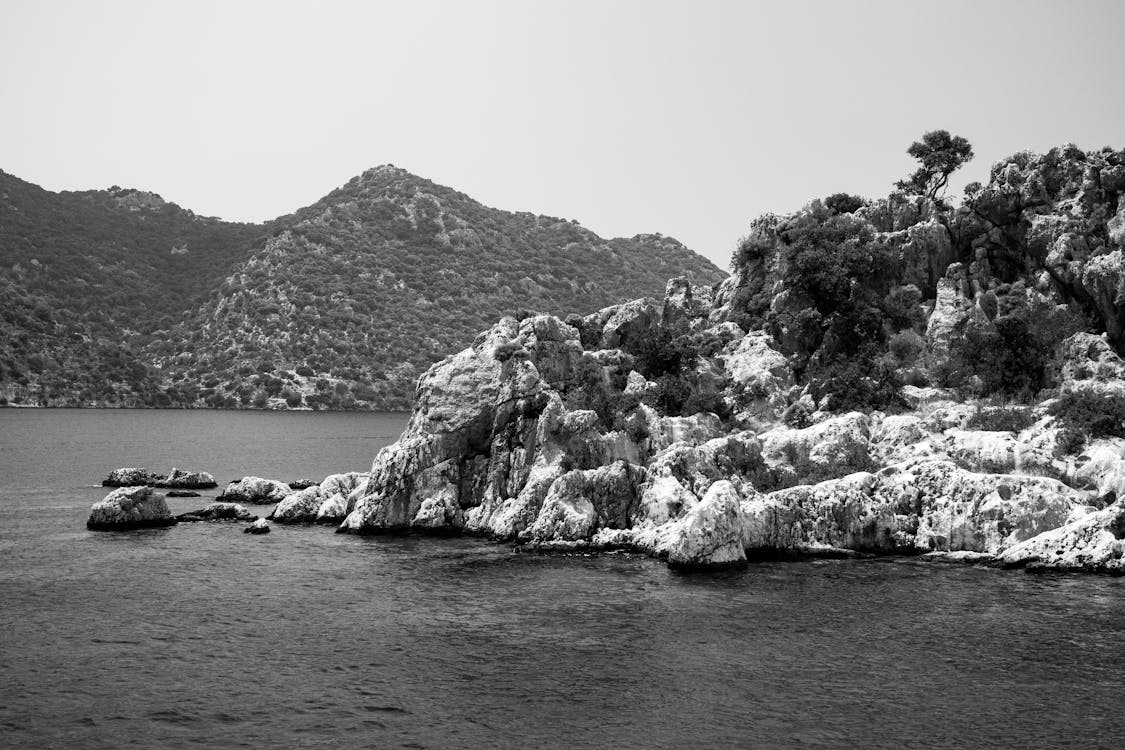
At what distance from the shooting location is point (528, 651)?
3612cm

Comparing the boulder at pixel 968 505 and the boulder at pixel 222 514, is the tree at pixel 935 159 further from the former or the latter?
the boulder at pixel 222 514

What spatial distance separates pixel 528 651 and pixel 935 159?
259 feet

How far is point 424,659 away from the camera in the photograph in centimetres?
3516

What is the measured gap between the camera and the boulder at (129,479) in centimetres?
8850

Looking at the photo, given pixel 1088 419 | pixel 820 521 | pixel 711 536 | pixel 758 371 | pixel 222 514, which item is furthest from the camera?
pixel 758 371

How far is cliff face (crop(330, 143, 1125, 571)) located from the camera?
53906 millimetres

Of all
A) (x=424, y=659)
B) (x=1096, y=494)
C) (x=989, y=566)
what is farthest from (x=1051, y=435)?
(x=424, y=659)

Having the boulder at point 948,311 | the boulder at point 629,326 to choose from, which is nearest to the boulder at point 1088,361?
the boulder at point 948,311

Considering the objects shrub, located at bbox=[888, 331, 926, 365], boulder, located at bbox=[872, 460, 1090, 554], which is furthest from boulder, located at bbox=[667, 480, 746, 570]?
shrub, located at bbox=[888, 331, 926, 365]

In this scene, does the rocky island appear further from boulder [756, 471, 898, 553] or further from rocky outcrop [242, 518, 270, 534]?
rocky outcrop [242, 518, 270, 534]

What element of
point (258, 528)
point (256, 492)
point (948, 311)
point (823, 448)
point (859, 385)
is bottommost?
point (258, 528)

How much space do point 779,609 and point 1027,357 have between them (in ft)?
139

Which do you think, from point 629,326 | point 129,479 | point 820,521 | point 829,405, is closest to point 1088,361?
point 829,405

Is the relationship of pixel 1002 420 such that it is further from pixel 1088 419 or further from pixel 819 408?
pixel 819 408
